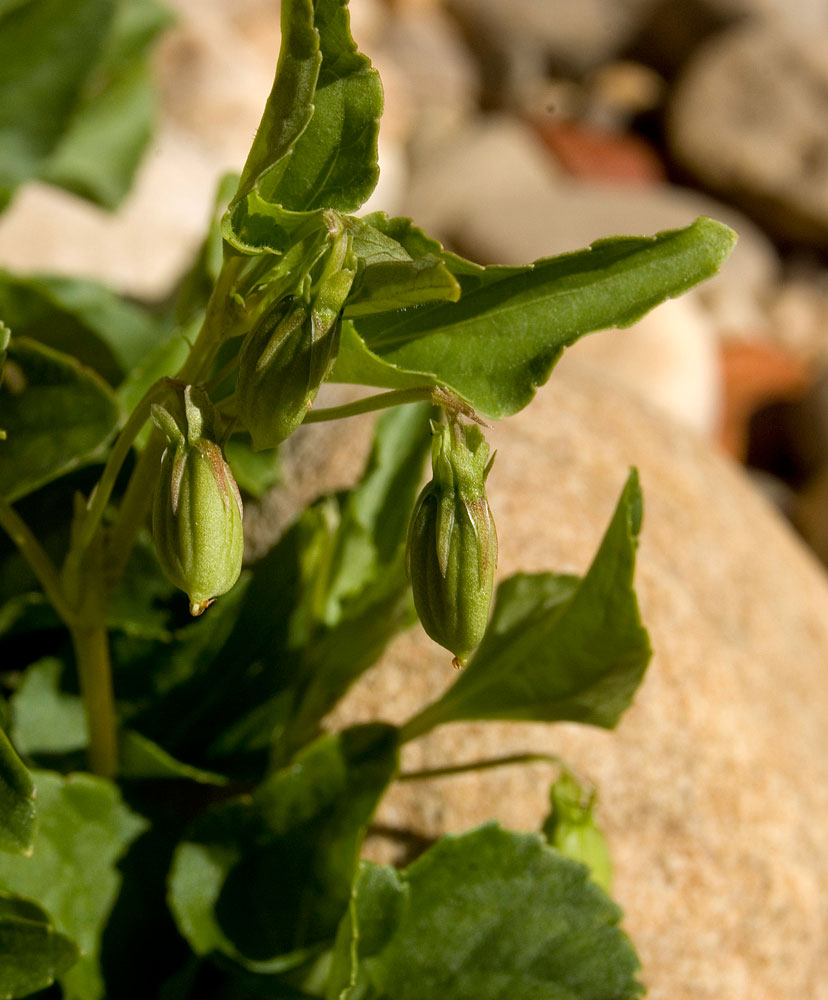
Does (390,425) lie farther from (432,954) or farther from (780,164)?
(780,164)

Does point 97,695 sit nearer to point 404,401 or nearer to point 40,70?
point 404,401

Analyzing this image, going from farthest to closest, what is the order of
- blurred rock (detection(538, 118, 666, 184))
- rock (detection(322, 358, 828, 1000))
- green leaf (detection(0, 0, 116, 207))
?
blurred rock (detection(538, 118, 666, 184))
green leaf (detection(0, 0, 116, 207))
rock (detection(322, 358, 828, 1000))

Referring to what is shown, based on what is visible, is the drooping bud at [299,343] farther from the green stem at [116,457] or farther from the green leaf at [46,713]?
the green leaf at [46,713]

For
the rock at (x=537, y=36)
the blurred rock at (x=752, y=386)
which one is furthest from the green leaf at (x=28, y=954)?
the rock at (x=537, y=36)

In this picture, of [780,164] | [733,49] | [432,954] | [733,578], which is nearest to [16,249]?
[733,578]

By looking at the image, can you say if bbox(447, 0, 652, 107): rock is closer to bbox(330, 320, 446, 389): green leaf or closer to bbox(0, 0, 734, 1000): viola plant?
bbox(0, 0, 734, 1000): viola plant

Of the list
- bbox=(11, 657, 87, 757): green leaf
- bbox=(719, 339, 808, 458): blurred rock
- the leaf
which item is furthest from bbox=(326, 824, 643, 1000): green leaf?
bbox=(719, 339, 808, 458): blurred rock
